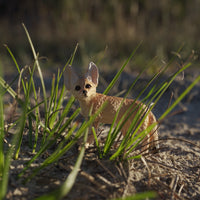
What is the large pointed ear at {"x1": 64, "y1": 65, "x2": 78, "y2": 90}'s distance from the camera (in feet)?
3.41

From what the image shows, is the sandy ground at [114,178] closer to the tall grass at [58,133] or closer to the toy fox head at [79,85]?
the tall grass at [58,133]

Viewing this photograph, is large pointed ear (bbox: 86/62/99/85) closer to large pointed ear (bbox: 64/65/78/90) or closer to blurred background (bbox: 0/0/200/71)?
large pointed ear (bbox: 64/65/78/90)

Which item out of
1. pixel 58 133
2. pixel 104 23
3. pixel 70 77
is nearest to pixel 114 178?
pixel 58 133

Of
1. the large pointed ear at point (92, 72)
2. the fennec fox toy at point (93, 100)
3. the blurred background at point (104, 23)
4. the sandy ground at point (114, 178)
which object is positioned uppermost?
the blurred background at point (104, 23)

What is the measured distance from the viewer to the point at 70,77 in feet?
3.42

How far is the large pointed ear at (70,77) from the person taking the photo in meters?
1.04

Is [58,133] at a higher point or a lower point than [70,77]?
lower

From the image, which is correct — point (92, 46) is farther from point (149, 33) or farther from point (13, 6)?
point (13, 6)

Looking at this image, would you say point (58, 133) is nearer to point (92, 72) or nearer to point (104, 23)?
point (92, 72)

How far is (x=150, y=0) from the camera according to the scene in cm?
685

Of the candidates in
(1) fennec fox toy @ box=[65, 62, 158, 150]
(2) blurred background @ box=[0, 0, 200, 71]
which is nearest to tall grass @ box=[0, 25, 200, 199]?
(1) fennec fox toy @ box=[65, 62, 158, 150]

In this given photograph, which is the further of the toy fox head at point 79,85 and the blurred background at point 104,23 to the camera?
the blurred background at point 104,23

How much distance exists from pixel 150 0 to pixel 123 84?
4597 mm

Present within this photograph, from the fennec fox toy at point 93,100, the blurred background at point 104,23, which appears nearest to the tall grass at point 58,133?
the fennec fox toy at point 93,100
